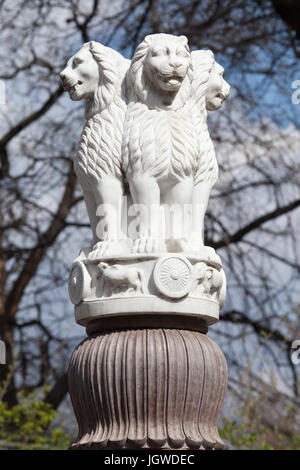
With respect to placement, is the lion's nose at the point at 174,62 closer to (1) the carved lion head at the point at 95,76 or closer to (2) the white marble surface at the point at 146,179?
(2) the white marble surface at the point at 146,179

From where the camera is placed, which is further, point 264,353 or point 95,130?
point 264,353

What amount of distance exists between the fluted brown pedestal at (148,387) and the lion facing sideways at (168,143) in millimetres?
302

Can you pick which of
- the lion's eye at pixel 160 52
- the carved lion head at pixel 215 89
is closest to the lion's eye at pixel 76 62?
the lion's eye at pixel 160 52

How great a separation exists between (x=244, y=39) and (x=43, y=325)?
9.42ft

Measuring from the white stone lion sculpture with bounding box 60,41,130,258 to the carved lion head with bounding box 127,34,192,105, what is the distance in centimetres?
8

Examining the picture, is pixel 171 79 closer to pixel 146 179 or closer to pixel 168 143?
pixel 168 143

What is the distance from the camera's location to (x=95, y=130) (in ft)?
9.91

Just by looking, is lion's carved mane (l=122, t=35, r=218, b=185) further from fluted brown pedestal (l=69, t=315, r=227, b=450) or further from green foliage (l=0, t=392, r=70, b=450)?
green foliage (l=0, t=392, r=70, b=450)

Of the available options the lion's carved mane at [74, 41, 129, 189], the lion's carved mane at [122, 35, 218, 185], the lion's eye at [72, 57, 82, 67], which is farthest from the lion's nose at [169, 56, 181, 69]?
the lion's eye at [72, 57, 82, 67]

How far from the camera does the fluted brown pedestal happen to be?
272 centimetres

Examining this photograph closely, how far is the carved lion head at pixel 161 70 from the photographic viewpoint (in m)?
2.94

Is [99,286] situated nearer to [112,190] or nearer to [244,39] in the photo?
[112,190]

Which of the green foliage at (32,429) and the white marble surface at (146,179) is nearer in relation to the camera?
the white marble surface at (146,179)
